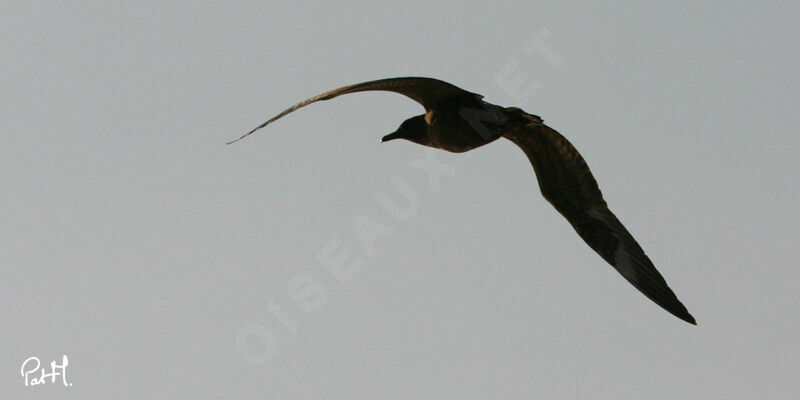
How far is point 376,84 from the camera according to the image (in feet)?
43.3

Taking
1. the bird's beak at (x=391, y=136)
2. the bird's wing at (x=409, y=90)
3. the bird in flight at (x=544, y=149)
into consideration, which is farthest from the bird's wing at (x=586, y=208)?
the bird's wing at (x=409, y=90)

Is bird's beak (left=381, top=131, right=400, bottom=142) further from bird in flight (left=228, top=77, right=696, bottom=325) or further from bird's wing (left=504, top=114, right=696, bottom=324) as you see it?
bird's wing (left=504, top=114, right=696, bottom=324)

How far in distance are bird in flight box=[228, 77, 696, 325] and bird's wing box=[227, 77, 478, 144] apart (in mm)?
12

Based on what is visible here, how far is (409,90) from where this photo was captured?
14422 mm

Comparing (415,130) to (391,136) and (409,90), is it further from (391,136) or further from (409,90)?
(409,90)

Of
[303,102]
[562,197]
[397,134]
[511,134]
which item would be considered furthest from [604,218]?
[303,102]

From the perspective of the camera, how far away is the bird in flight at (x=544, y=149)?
1516cm

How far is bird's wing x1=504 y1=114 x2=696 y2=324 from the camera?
1669 cm

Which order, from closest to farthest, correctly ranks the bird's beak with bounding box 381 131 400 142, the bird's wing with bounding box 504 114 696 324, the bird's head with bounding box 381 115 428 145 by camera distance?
the bird's head with bounding box 381 115 428 145
the bird's beak with bounding box 381 131 400 142
the bird's wing with bounding box 504 114 696 324

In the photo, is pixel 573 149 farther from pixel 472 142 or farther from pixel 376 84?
pixel 376 84

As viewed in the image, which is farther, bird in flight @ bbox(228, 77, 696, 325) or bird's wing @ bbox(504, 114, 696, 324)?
bird's wing @ bbox(504, 114, 696, 324)

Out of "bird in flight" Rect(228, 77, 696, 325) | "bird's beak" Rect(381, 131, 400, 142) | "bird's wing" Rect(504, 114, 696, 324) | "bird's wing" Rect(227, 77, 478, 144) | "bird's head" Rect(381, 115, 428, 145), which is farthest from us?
"bird's wing" Rect(504, 114, 696, 324)

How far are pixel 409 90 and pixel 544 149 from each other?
3076mm

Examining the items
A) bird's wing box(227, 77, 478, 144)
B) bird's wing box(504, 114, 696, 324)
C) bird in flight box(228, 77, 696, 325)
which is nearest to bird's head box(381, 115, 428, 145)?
bird in flight box(228, 77, 696, 325)
